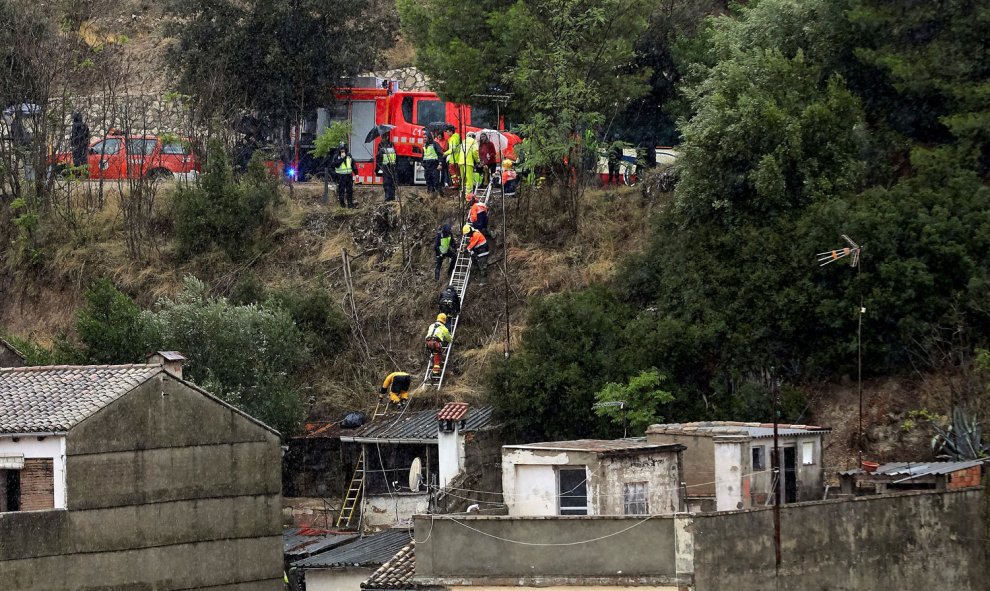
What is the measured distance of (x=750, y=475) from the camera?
2947 cm

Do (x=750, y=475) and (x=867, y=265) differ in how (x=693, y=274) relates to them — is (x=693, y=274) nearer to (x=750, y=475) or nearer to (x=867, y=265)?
(x=867, y=265)

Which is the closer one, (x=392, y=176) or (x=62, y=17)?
(x=392, y=176)

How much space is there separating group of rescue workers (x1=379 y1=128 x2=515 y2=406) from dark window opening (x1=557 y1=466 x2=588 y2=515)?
9171 millimetres

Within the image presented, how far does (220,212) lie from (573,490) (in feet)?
55.6

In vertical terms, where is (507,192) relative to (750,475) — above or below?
above

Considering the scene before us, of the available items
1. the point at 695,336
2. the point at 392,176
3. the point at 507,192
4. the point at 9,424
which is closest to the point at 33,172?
the point at 392,176

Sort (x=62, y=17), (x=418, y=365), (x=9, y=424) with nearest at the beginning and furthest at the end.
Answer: (x=9, y=424) < (x=418, y=365) < (x=62, y=17)

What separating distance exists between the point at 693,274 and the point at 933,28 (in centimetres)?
709

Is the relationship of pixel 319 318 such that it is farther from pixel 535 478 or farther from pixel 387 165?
pixel 535 478

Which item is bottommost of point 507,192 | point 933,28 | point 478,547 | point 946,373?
point 478,547

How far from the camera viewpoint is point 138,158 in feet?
150

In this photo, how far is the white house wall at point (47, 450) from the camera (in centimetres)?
3125

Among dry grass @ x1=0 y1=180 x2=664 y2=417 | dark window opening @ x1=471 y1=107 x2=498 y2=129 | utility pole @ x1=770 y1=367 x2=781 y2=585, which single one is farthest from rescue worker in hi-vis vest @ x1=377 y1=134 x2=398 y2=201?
utility pole @ x1=770 y1=367 x2=781 y2=585

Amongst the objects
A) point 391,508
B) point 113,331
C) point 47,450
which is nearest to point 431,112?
point 113,331
